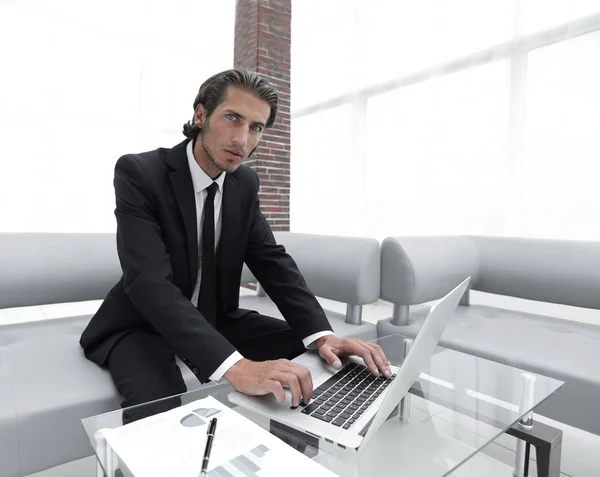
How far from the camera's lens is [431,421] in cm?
97

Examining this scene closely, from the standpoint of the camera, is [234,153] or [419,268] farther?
[419,268]

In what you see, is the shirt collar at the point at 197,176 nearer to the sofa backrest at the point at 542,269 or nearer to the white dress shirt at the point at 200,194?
the white dress shirt at the point at 200,194

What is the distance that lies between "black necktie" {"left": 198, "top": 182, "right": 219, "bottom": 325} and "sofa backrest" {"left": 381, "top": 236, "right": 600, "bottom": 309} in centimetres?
95

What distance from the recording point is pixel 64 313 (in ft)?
12.5

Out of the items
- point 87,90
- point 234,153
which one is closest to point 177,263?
point 234,153

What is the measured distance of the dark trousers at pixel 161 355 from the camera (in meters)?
1.07

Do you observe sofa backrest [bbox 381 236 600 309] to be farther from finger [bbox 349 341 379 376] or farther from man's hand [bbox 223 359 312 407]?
man's hand [bbox 223 359 312 407]

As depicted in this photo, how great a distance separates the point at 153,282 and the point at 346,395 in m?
0.61

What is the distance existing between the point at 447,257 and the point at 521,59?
77.7 inches

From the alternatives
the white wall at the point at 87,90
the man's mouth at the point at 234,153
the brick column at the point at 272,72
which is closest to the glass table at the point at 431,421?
the man's mouth at the point at 234,153

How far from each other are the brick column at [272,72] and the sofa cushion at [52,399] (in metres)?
2.89

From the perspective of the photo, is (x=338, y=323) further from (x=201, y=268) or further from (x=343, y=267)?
(x=201, y=268)

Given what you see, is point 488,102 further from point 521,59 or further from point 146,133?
point 146,133

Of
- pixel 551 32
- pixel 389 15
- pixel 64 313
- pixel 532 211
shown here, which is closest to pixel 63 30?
pixel 64 313
